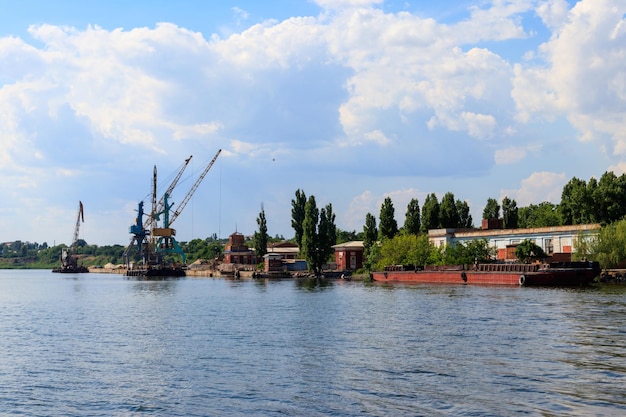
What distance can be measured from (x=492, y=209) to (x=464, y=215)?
575 inches

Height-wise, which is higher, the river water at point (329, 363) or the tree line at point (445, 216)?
the tree line at point (445, 216)

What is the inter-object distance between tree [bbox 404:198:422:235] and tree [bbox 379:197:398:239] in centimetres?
339

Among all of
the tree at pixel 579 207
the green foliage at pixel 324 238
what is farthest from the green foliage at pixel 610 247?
the green foliage at pixel 324 238

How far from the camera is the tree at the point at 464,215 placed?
497 feet

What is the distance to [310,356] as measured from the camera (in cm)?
3597

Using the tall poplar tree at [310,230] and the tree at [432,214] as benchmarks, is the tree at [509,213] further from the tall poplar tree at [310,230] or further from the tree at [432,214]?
the tall poplar tree at [310,230]

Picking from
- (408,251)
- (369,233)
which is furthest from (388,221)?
(408,251)

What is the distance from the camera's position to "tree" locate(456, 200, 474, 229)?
151 m

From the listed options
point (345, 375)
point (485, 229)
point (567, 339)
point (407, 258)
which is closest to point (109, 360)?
point (345, 375)

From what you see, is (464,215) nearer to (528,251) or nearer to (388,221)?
(388,221)

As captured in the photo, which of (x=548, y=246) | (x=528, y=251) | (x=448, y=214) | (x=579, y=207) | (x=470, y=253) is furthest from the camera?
(x=448, y=214)

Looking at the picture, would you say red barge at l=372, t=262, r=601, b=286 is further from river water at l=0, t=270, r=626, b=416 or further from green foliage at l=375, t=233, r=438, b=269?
river water at l=0, t=270, r=626, b=416

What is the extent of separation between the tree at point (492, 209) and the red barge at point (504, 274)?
136 feet

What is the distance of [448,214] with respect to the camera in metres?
146
